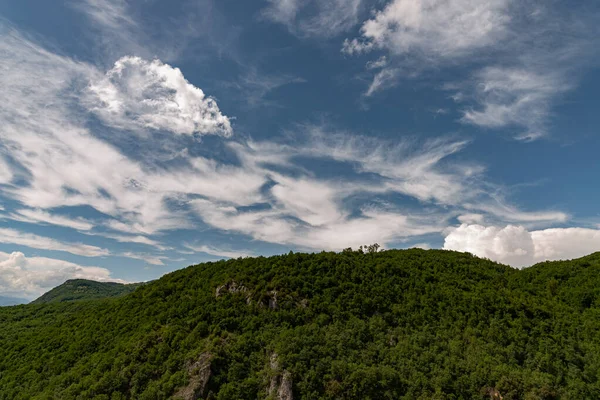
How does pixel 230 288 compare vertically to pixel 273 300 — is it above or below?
above

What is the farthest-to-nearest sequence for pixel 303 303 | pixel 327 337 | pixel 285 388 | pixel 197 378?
pixel 303 303 < pixel 327 337 < pixel 197 378 < pixel 285 388

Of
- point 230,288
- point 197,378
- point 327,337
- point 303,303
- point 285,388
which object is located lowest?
point 285,388

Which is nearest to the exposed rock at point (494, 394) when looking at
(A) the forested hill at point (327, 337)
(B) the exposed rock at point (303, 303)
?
(A) the forested hill at point (327, 337)

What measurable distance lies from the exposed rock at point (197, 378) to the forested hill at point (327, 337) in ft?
0.68

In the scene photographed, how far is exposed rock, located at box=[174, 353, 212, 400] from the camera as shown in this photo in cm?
4853

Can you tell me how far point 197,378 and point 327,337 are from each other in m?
23.7

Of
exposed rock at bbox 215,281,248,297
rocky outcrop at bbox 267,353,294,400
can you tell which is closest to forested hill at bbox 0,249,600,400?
rocky outcrop at bbox 267,353,294,400

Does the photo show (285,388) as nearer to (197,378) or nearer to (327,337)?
(327,337)

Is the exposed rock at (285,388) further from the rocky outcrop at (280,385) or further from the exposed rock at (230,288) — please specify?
the exposed rock at (230,288)

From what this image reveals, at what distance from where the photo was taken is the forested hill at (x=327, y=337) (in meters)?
48.8

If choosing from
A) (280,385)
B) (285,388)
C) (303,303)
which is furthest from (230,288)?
(285,388)

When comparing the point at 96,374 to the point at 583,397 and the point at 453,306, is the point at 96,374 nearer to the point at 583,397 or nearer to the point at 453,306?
the point at 453,306

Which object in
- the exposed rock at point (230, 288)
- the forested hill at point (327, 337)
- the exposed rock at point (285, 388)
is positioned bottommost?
the exposed rock at point (285, 388)

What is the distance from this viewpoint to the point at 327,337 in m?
58.3
